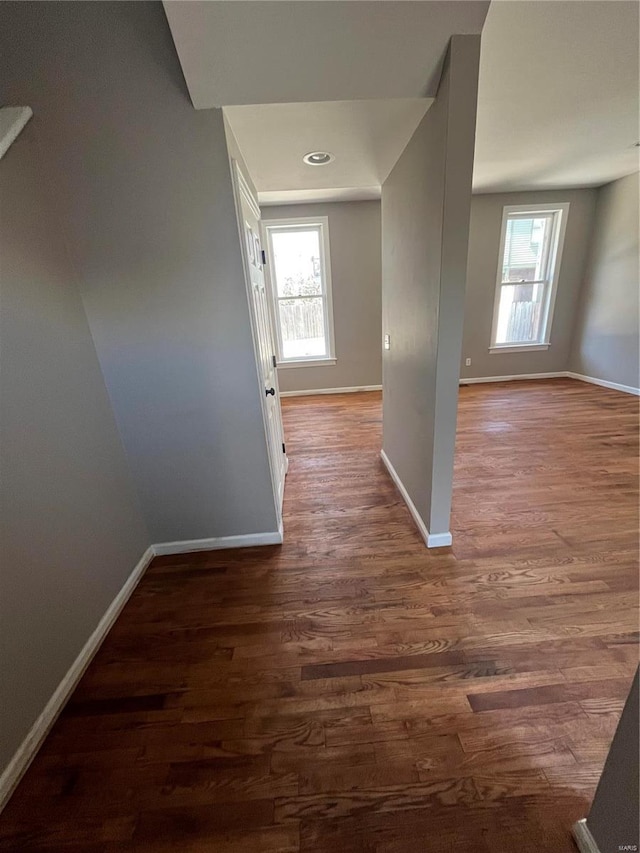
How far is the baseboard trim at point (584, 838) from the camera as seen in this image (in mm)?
792

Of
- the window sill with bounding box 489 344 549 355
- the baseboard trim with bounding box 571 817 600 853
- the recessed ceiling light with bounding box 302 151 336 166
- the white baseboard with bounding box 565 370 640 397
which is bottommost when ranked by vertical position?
the baseboard trim with bounding box 571 817 600 853

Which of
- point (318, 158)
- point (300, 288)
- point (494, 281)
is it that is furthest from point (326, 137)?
point (494, 281)

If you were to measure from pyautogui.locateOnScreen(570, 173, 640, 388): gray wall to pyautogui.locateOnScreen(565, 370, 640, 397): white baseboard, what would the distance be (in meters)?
0.05

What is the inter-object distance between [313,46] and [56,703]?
2.62m

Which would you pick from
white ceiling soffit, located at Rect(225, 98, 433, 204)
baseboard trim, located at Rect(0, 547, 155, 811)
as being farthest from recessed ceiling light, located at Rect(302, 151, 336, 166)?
baseboard trim, located at Rect(0, 547, 155, 811)

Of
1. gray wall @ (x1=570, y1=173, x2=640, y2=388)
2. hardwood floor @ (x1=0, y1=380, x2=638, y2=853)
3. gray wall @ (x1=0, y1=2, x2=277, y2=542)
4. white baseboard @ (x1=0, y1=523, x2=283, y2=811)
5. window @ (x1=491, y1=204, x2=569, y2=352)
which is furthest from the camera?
window @ (x1=491, y1=204, x2=569, y2=352)

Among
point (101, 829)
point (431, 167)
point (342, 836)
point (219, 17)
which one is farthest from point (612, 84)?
point (101, 829)

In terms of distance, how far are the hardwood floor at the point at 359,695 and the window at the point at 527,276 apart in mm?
3777

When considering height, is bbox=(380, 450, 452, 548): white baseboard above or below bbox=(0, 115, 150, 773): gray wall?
below

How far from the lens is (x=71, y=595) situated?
52.2 inches

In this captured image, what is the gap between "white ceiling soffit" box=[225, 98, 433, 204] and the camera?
55.6 inches

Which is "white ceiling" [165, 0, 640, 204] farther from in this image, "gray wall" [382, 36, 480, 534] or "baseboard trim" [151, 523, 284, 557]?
"baseboard trim" [151, 523, 284, 557]

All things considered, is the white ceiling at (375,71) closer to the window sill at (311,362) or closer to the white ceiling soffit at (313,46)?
the white ceiling soffit at (313,46)

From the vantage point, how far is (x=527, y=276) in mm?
4906
